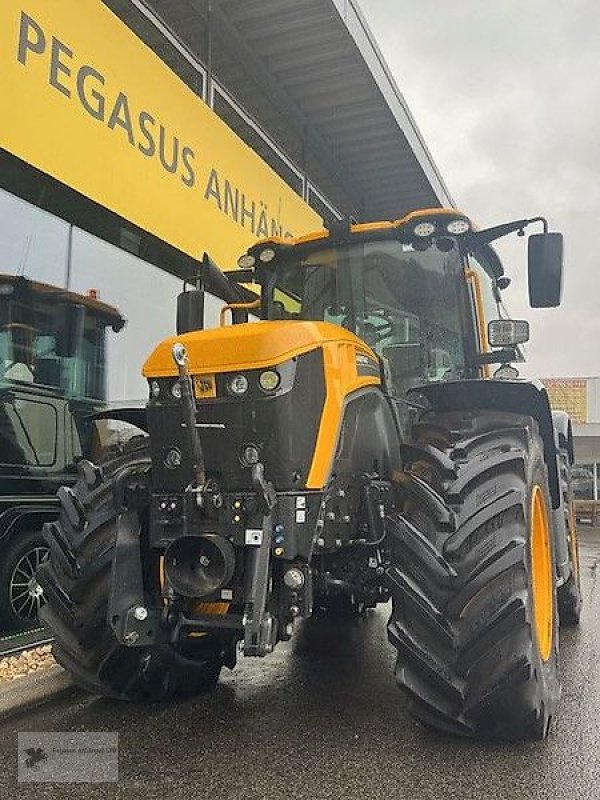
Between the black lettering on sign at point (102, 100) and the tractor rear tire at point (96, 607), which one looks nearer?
the tractor rear tire at point (96, 607)

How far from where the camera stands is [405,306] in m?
4.30

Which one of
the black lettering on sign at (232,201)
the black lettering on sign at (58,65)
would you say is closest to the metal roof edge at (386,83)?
the black lettering on sign at (232,201)

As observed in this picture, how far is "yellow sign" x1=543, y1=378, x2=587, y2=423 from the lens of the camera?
1085 inches

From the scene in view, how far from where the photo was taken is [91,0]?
16.8ft

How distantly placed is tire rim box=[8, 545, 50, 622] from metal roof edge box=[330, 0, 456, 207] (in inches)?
202

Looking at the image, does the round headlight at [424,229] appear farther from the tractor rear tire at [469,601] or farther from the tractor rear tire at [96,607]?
the tractor rear tire at [96,607]

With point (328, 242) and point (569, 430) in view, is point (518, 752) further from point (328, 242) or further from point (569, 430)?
point (569, 430)

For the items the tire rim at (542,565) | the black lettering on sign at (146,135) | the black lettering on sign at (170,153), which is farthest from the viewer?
the black lettering on sign at (170,153)

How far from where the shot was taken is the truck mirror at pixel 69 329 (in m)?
5.44

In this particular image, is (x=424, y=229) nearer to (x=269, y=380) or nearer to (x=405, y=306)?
(x=405, y=306)

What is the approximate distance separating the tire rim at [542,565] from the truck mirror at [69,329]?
11.0 feet

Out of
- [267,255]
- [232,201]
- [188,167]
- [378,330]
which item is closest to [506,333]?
[378,330]

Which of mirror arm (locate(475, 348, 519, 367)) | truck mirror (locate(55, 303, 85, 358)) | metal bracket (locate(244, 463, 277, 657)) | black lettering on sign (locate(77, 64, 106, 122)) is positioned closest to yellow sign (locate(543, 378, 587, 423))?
truck mirror (locate(55, 303, 85, 358))

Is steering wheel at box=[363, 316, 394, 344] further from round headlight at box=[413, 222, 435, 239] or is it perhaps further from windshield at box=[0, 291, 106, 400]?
windshield at box=[0, 291, 106, 400]
